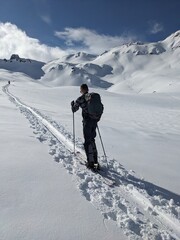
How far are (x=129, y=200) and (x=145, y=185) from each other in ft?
3.85

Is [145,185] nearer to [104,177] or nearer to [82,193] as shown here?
[104,177]

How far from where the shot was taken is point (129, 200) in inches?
257

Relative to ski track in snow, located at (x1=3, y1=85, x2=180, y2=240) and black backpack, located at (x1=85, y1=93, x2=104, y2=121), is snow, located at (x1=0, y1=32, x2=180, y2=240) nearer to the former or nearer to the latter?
ski track in snow, located at (x1=3, y1=85, x2=180, y2=240)

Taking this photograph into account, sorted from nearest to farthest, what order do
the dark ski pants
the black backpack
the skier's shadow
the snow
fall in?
the snow → the skier's shadow → the black backpack → the dark ski pants

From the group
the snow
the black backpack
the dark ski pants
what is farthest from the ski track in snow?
the black backpack

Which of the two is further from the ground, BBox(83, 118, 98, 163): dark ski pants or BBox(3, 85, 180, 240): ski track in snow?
BBox(83, 118, 98, 163): dark ski pants

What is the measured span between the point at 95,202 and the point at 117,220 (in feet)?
2.40

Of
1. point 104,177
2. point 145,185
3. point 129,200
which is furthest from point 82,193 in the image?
point 145,185

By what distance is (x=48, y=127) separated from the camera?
48.1ft

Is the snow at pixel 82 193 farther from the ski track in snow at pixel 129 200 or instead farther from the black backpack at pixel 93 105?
the black backpack at pixel 93 105

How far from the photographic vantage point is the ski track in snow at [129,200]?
17.6 feet

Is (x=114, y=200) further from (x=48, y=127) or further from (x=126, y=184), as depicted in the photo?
(x=48, y=127)

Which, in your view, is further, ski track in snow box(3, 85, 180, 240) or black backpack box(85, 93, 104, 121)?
black backpack box(85, 93, 104, 121)

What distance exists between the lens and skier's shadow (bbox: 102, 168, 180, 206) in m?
6.95
